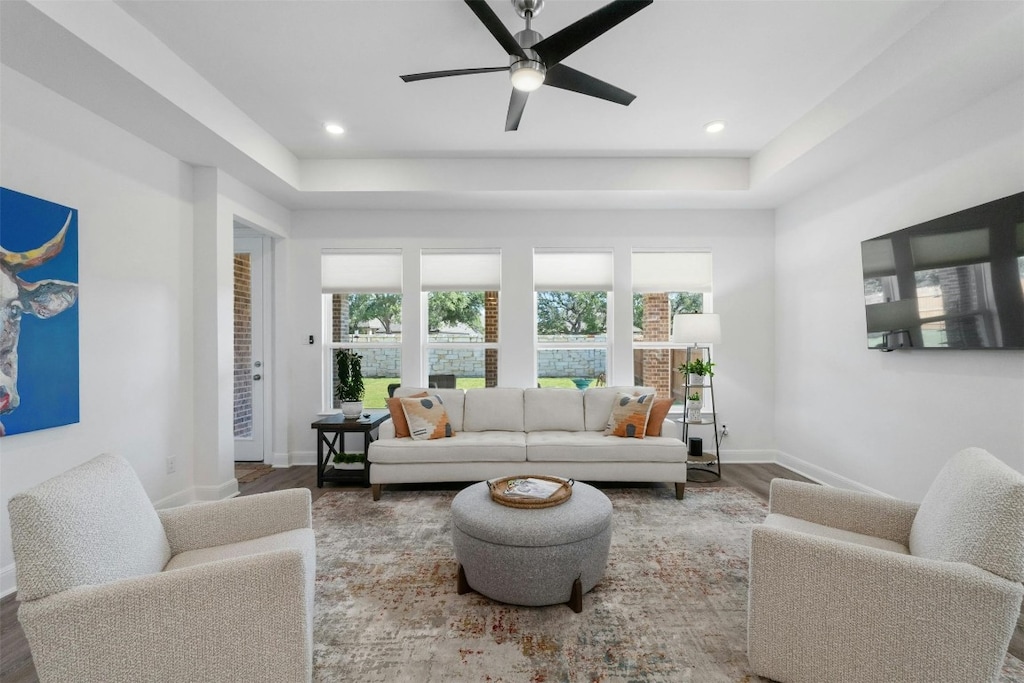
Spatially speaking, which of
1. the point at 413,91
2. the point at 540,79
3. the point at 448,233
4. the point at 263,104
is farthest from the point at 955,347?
the point at 263,104

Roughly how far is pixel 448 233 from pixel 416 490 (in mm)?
2637

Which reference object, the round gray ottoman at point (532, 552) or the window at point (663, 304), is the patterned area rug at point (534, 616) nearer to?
the round gray ottoman at point (532, 552)

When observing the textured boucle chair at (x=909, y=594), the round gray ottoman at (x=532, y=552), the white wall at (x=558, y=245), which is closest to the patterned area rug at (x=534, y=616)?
the round gray ottoman at (x=532, y=552)

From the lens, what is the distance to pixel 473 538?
7.18 ft

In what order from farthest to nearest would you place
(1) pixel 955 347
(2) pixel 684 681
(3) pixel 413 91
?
(3) pixel 413 91 → (1) pixel 955 347 → (2) pixel 684 681

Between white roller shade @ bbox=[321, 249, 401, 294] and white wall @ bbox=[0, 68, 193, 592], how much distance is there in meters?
1.45

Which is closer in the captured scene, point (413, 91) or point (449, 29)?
point (449, 29)

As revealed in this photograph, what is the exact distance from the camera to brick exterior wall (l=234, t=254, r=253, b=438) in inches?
192

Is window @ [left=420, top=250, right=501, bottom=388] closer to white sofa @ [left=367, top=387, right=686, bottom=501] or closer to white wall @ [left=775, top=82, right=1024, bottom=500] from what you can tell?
white sofa @ [left=367, top=387, right=686, bottom=501]

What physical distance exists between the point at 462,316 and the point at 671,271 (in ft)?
7.65

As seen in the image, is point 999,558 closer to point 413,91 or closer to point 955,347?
point 955,347

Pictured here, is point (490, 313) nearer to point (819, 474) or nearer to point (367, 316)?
point (367, 316)

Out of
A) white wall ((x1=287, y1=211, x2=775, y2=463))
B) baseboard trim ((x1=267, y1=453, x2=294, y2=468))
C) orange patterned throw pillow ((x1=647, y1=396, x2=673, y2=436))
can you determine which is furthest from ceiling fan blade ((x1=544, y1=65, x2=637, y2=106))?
baseboard trim ((x1=267, y1=453, x2=294, y2=468))

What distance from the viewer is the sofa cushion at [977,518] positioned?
4.58 ft
